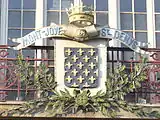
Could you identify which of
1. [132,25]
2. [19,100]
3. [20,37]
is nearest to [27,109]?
[19,100]

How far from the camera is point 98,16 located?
14.3 meters

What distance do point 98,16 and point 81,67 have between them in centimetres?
206

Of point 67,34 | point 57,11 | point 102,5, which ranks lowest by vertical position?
point 67,34

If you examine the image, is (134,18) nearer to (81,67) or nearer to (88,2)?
(88,2)

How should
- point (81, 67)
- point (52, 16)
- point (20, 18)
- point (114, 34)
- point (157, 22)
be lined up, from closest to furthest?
point (81, 67), point (114, 34), point (20, 18), point (52, 16), point (157, 22)

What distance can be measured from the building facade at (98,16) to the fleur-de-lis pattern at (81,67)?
4.66 ft

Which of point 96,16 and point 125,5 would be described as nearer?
point 96,16

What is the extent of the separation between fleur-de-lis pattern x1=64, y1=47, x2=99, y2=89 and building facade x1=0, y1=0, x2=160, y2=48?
4.66 ft

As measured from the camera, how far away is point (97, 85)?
12602mm

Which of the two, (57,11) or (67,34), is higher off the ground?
(57,11)

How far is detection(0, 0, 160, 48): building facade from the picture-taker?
14.1 m

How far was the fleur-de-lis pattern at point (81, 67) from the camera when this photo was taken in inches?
495

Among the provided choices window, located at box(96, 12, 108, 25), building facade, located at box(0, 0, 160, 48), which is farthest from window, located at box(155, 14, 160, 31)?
window, located at box(96, 12, 108, 25)

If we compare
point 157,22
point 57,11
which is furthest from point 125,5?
point 57,11
